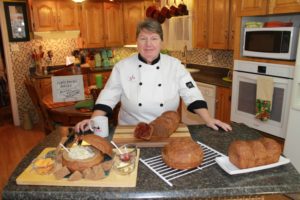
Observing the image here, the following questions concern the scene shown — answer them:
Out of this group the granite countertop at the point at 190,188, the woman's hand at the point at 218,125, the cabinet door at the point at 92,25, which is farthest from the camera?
the cabinet door at the point at 92,25

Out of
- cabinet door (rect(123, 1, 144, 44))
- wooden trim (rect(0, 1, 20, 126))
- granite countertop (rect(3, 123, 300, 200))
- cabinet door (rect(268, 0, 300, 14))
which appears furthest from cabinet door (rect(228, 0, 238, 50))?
wooden trim (rect(0, 1, 20, 126))

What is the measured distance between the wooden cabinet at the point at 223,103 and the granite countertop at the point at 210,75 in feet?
0.25

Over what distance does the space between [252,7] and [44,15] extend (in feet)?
10.7

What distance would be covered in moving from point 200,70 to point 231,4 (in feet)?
4.19

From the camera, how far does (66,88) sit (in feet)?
6.94

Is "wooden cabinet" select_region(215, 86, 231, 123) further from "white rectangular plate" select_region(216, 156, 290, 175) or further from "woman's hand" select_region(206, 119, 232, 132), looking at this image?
"white rectangular plate" select_region(216, 156, 290, 175)

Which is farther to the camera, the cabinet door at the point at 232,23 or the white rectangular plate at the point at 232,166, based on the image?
the cabinet door at the point at 232,23

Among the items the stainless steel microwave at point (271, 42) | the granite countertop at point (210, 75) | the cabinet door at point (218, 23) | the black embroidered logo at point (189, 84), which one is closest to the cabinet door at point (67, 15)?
the granite countertop at point (210, 75)

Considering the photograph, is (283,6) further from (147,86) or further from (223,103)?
(147,86)

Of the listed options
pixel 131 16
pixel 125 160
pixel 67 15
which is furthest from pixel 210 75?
pixel 125 160

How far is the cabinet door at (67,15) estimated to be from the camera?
454 centimetres

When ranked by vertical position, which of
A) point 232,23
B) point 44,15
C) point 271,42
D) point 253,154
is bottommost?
point 253,154

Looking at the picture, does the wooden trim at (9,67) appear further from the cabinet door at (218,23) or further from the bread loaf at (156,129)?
the bread loaf at (156,129)

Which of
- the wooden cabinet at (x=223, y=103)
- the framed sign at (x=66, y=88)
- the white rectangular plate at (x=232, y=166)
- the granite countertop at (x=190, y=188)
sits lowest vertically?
Answer: the wooden cabinet at (x=223, y=103)
